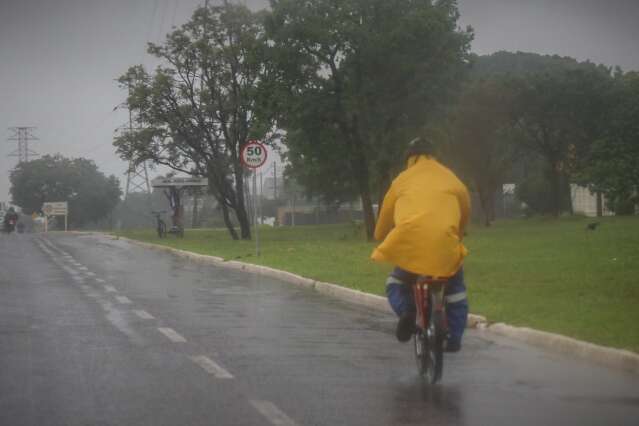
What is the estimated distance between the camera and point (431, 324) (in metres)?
7.67

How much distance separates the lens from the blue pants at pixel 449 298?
25.5ft

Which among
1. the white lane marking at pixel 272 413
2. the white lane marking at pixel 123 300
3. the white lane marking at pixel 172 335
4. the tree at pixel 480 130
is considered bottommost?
the white lane marking at pixel 272 413

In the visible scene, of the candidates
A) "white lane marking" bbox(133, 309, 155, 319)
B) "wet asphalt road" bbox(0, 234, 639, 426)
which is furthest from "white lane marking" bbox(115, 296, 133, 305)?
"white lane marking" bbox(133, 309, 155, 319)

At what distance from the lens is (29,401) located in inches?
275

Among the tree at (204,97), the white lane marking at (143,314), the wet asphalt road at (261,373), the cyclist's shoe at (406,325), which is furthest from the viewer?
the tree at (204,97)

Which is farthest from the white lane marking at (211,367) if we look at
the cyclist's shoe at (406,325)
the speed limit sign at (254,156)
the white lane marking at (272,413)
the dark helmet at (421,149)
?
the speed limit sign at (254,156)

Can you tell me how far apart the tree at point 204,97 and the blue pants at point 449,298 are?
3496 centimetres

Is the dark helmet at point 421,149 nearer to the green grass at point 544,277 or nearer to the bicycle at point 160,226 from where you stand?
the green grass at point 544,277

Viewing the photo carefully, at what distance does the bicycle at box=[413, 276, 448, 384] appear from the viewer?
7.57 m

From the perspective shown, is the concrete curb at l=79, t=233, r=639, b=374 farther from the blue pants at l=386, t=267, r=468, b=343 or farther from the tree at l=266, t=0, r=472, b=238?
the tree at l=266, t=0, r=472, b=238

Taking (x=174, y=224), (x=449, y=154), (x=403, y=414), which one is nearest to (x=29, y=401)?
(x=403, y=414)

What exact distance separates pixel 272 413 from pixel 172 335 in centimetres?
425

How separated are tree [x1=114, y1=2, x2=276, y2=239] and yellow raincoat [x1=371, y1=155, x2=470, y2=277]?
3501cm

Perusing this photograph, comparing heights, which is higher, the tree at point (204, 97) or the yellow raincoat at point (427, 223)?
the tree at point (204, 97)
